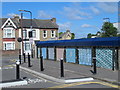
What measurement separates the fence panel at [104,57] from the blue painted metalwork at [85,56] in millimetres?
1178

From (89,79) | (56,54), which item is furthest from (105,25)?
(89,79)

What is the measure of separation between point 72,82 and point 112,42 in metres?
5.12

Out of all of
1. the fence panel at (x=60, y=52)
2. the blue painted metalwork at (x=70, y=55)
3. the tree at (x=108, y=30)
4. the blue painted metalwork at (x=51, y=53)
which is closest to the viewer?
the blue painted metalwork at (x=70, y=55)

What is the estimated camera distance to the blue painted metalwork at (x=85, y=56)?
16.6 m

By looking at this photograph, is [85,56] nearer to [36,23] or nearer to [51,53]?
[51,53]

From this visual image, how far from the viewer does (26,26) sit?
43.1 m

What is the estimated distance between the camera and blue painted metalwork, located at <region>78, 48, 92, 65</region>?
16612 mm

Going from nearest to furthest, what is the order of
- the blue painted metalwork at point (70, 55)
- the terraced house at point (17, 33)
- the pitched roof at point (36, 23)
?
the blue painted metalwork at point (70, 55), the terraced house at point (17, 33), the pitched roof at point (36, 23)

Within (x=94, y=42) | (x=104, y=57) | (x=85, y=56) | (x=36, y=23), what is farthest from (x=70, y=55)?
(x=36, y=23)

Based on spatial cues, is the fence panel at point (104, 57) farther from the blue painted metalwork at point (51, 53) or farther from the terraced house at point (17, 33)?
the terraced house at point (17, 33)

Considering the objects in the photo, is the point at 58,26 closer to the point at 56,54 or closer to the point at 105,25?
the point at 105,25

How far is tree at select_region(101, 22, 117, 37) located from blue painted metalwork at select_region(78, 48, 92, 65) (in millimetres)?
33919

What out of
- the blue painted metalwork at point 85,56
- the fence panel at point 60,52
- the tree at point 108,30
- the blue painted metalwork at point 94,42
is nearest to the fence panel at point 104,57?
the blue painted metalwork at point 94,42

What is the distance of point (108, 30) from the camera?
50438mm
